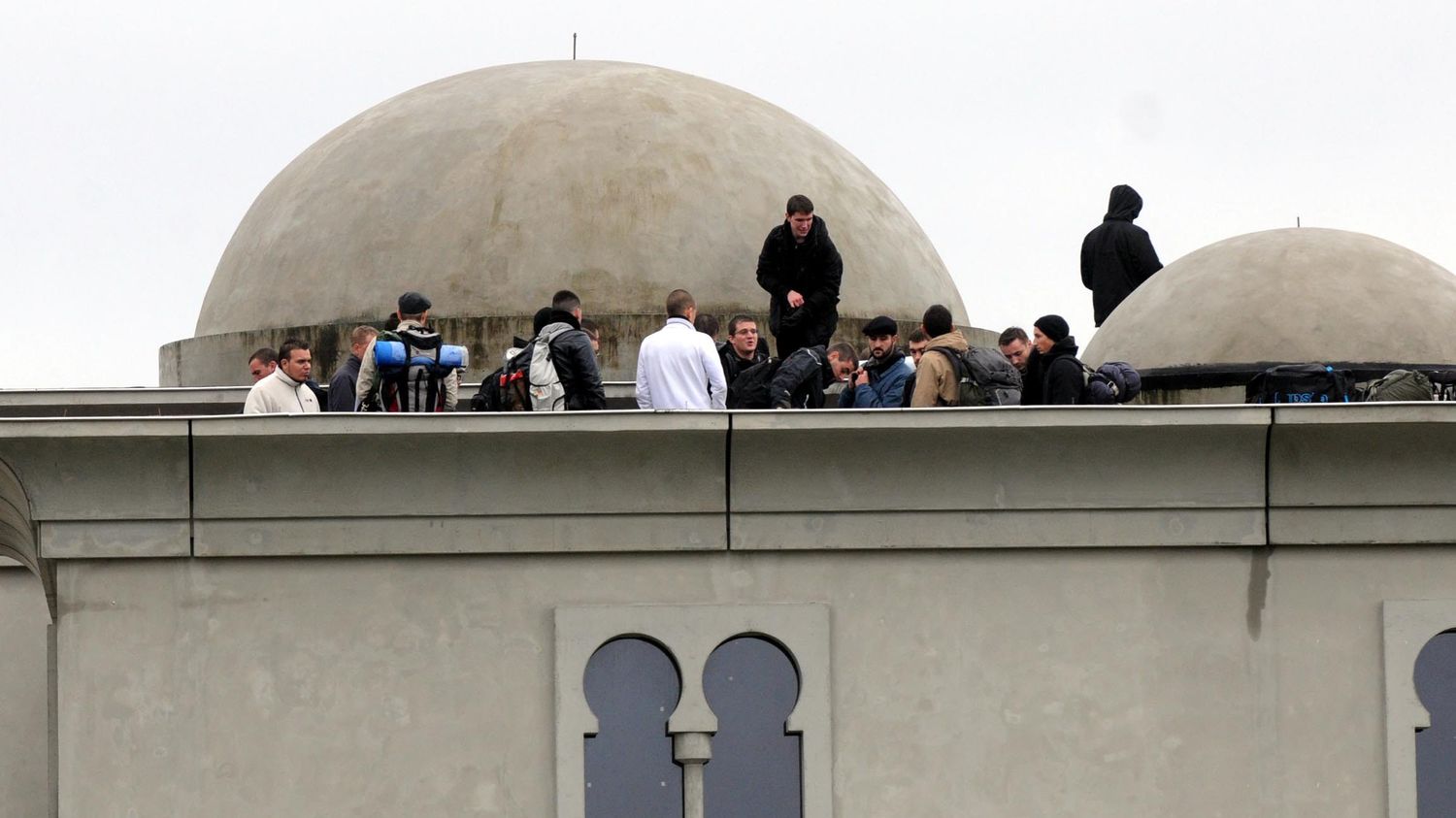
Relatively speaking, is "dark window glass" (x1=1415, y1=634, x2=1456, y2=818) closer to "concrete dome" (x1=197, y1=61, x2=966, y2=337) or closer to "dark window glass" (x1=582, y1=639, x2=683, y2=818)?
"dark window glass" (x1=582, y1=639, x2=683, y2=818)

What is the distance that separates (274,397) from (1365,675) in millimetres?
6440

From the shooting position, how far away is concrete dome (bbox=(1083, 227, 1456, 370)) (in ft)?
66.0

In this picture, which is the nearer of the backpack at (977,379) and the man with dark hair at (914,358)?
the backpack at (977,379)

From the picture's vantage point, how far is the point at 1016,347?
44.4ft

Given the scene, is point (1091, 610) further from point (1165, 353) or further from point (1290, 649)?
point (1165, 353)

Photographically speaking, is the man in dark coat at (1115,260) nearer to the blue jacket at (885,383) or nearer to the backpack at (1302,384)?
the backpack at (1302,384)

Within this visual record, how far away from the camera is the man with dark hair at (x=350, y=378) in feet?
44.4

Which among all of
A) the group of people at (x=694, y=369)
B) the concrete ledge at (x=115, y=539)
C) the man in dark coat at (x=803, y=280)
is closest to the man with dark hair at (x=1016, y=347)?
the group of people at (x=694, y=369)

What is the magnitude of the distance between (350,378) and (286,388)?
61 cm

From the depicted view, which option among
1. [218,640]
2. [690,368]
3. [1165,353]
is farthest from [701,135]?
[218,640]

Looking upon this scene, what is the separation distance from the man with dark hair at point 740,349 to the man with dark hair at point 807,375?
29 cm

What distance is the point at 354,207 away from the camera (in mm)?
19891

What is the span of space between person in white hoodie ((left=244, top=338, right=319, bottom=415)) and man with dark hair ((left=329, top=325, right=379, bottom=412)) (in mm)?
323

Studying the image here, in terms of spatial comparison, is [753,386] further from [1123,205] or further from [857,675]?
[1123,205]
